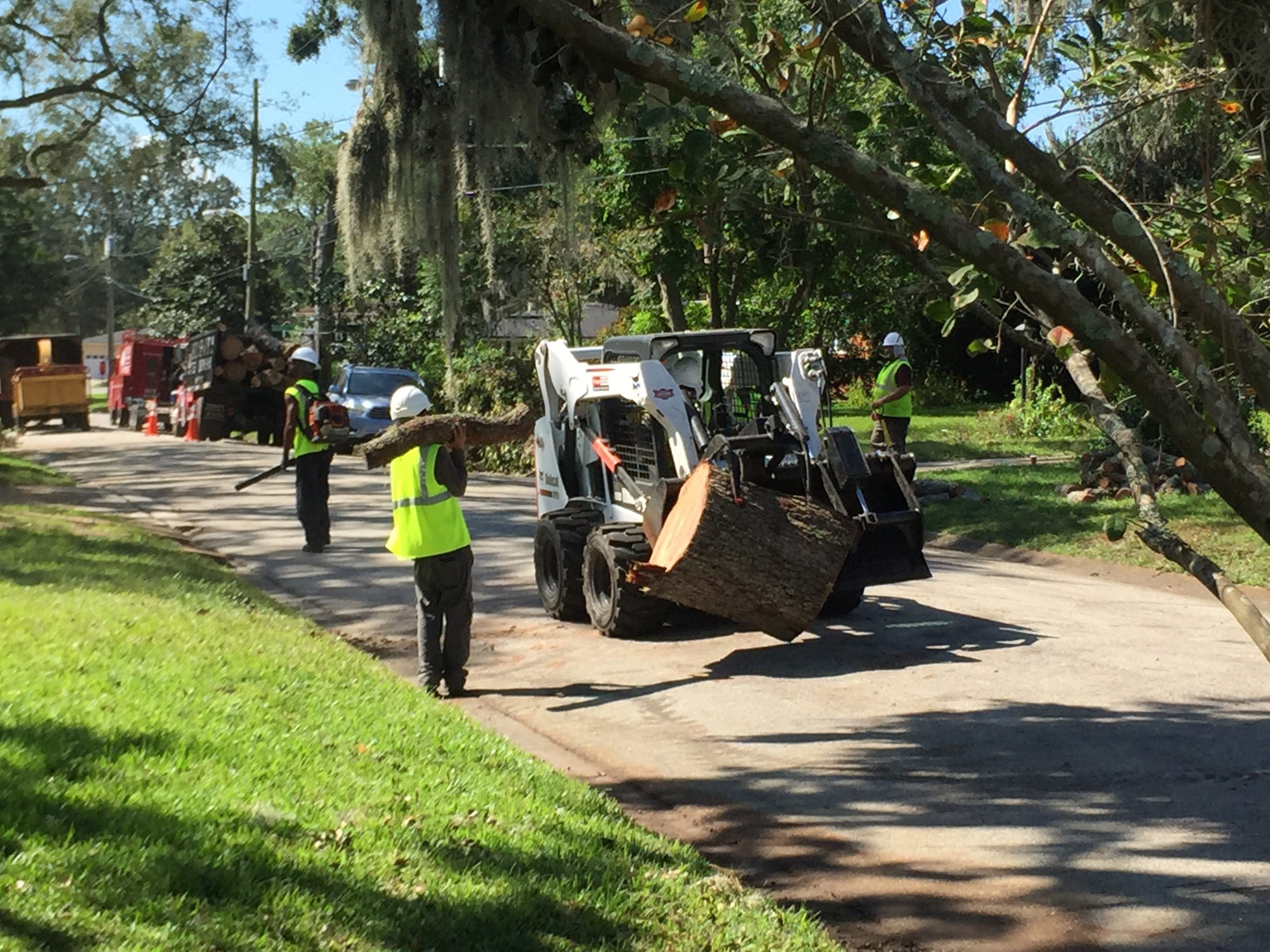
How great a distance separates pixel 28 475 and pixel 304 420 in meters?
10.2

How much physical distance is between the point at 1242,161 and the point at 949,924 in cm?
351

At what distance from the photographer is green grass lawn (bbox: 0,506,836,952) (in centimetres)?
458

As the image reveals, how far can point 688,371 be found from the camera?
12.3 metres

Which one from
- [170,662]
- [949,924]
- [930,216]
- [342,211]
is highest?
[342,211]

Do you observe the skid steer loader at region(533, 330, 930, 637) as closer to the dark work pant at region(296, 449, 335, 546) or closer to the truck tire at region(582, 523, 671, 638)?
the truck tire at region(582, 523, 671, 638)

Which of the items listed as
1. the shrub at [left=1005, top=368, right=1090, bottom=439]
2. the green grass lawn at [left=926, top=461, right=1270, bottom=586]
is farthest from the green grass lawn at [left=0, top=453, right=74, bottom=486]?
the shrub at [left=1005, top=368, right=1090, bottom=439]

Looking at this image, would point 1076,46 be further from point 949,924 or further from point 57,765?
point 57,765

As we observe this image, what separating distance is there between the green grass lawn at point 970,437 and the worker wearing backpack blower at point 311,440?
1266 centimetres

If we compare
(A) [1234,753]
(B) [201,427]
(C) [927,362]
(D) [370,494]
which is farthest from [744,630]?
(C) [927,362]

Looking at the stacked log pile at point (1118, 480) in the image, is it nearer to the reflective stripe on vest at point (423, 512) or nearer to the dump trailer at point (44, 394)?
the reflective stripe on vest at point (423, 512)

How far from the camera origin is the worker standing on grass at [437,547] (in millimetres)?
9477

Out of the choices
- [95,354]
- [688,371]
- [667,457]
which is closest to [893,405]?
[688,371]

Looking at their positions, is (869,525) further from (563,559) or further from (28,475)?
(28,475)

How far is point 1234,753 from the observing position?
25.4 ft
